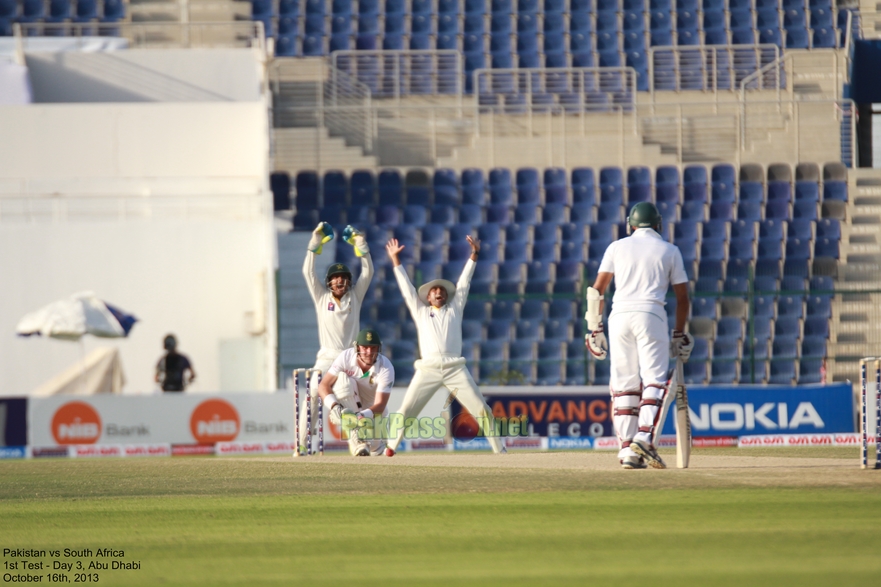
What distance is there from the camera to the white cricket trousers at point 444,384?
35.6 ft

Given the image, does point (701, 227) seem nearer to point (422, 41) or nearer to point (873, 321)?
point (873, 321)

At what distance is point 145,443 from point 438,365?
6546 mm

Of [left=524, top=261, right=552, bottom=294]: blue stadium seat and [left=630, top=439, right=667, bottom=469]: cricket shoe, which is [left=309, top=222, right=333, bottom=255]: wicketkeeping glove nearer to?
[left=630, top=439, right=667, bottom=469]: cricket shoe

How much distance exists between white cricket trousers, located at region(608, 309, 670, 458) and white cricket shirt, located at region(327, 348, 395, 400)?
10.1 feet

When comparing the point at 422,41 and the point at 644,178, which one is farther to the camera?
the point at 422,41

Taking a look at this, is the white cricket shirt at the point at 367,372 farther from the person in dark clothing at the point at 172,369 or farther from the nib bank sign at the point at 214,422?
the person in dark clothing at the point at 172,369

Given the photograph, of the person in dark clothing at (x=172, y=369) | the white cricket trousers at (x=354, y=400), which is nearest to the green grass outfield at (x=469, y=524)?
the white cricket trousers at (x=354, y=400)

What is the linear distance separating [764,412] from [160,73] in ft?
45.5

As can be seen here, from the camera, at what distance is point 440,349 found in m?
11.0

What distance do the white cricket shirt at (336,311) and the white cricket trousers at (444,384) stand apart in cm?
84

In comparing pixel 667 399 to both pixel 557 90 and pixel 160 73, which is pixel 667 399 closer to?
pixel 557 90

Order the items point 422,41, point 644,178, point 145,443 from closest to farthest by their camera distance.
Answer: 1. point 145,443
2. point 644,178
3. point 422,41

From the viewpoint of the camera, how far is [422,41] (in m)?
24.6

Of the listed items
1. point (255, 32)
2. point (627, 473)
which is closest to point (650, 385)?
point (627, 473)
